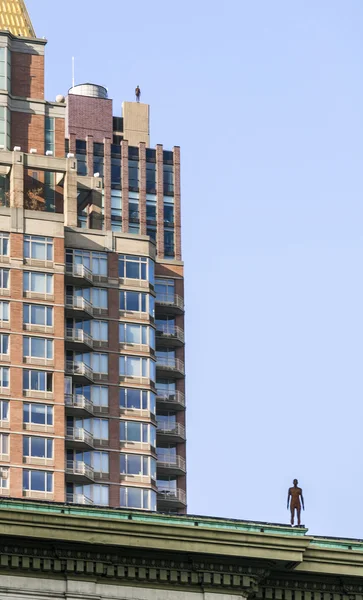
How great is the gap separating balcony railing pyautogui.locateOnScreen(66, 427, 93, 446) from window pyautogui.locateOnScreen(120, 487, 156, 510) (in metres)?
4.67

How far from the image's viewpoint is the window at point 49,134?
18212 centimetres

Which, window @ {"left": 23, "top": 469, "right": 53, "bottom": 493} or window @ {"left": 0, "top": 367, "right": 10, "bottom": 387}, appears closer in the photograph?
window @ {"left": 23, "top": 469, "right": 53, "bottom": 493}

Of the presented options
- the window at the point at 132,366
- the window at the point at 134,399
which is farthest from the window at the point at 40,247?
the window at the point at 134,399

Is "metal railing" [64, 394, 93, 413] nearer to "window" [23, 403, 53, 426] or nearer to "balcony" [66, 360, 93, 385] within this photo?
"balcony" [66, 360, 93, 385]

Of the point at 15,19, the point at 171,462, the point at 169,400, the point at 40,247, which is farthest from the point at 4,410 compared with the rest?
the point at 15,19

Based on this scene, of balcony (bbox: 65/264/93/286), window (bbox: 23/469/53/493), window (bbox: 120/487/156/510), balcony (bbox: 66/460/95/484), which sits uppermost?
balcony (bbox: 65/264/93/286)

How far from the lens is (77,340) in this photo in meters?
167

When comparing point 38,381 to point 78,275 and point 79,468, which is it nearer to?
point 79,468

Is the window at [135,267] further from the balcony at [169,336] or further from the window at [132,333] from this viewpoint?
the balcony at [169,336]

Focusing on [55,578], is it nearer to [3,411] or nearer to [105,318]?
[3,411]

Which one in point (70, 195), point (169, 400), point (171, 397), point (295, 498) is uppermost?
point (70, 195)

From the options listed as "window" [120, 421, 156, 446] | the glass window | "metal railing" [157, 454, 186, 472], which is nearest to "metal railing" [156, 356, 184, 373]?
"metal railing" [157, 454, 186, 472]

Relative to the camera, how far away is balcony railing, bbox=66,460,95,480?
16188 centimetres

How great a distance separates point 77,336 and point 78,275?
5081 mm
